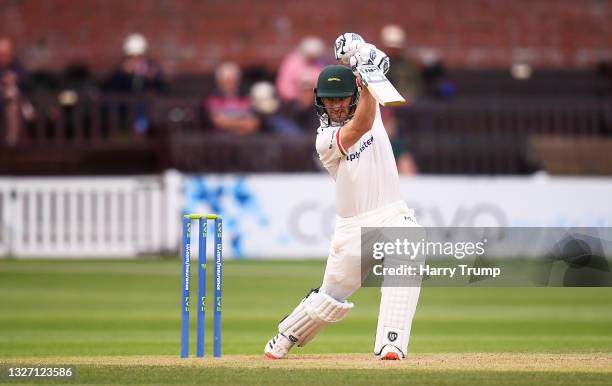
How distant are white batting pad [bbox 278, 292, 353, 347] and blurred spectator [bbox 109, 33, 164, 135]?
1123 cm

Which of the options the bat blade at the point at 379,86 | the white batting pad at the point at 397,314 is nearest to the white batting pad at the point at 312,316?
the white batting pad at the point at 397,314

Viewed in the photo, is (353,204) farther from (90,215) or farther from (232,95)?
(232,95)

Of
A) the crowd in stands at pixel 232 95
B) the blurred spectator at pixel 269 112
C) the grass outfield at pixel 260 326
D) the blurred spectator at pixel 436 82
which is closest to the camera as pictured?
the grass outfield at pixel 260 326

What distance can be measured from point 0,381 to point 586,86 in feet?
50.5

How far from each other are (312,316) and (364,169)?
3.30ft

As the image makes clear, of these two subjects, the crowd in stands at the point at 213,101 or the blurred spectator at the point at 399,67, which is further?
the crowd in stands at the point at 213,101

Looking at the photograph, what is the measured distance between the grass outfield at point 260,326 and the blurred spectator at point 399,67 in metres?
2.99

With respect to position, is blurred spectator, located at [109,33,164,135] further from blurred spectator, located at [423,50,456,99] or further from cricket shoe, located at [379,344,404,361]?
cricket shoe, located at [379,344,404,361]

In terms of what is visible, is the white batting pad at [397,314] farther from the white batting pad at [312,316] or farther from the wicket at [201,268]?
the wicket at [201,268]

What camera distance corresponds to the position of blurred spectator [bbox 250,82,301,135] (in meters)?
20.2

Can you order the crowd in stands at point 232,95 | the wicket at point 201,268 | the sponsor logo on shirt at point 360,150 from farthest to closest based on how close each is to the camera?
the crowd in stands at point 232,95 → the sponsor logo on shirt at point 360,150 → the wicket at point 201,268

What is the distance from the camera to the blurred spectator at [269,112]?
2025 cm

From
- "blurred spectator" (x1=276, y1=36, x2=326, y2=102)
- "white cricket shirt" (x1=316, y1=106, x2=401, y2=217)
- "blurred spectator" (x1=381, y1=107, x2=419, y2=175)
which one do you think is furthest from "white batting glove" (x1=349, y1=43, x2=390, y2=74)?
"blurred spectator" (x1=276, y1=36, x2=326, y2=102)

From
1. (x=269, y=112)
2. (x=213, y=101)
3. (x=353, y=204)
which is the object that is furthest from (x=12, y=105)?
(x=353, y=204)
